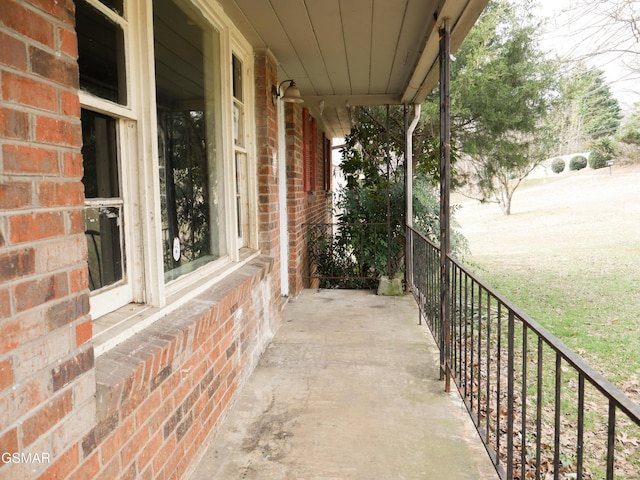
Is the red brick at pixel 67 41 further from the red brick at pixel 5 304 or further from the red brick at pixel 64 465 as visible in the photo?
the red brick at pixel 64 465

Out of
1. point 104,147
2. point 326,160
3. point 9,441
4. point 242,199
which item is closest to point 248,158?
point 242,199

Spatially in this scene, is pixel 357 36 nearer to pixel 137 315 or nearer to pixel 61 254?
pixel 137 315

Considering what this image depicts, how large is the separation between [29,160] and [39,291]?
0.31m

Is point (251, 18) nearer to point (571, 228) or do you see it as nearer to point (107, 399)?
point (107, 399)

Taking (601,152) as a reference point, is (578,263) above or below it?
below

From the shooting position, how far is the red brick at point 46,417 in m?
1.09

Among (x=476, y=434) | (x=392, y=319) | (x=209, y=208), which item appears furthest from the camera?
(x=392, y=319)

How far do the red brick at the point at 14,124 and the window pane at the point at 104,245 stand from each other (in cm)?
55

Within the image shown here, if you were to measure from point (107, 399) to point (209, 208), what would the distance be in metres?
1.64

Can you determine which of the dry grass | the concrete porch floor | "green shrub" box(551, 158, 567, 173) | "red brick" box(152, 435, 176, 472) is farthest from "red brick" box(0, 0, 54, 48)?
"green shrub" box(551, 158, 567, 173)

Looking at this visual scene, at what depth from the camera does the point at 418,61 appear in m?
3.97

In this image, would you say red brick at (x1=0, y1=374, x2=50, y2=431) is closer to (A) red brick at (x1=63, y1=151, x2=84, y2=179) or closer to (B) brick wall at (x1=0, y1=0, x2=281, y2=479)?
(B) brick wall at (x1=0, y1=0, x2=281, y2=479)

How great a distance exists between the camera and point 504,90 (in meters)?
7.48

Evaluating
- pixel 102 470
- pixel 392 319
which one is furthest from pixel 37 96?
pixel 392 319
